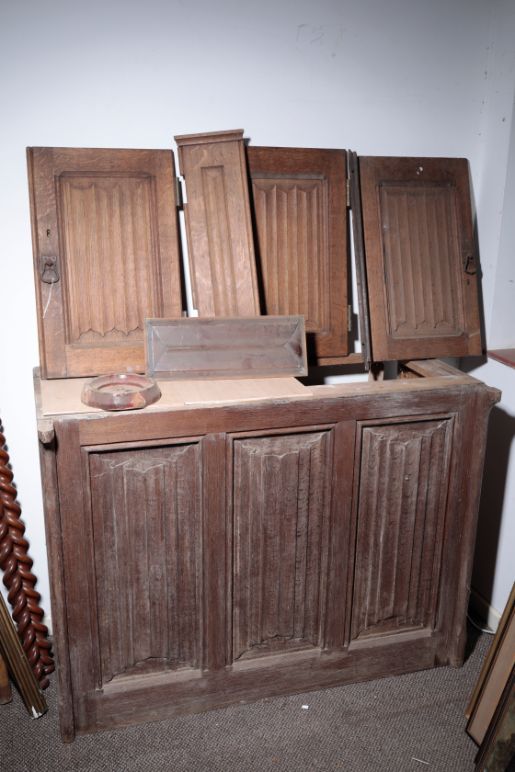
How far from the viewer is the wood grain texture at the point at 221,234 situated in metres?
2.24

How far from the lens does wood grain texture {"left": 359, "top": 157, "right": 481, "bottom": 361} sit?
2.41 meters

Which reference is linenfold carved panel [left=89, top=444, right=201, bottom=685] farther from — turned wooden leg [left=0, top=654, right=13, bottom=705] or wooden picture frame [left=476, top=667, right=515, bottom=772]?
wooden picture frame [left=476, top=667, right=515, bottom=772]

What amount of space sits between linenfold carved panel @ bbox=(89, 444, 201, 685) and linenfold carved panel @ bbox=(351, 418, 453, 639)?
1.76 feet

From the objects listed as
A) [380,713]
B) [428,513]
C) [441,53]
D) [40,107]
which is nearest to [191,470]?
[428,513]

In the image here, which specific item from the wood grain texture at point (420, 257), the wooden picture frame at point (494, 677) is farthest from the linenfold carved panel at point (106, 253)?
the wooden picture frame at point (494, 677)

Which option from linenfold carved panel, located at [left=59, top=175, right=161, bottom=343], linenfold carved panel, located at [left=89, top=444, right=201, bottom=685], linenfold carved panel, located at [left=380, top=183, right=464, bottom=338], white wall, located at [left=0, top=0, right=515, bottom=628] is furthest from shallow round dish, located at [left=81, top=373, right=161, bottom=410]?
linenfold carved panel, located at [left=380, top=183, right=464, bottom=338]

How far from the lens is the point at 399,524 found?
2.28 metres

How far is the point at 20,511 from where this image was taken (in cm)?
236

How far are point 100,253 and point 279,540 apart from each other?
1.03 metres

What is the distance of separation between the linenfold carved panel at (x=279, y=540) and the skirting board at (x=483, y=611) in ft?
2.52

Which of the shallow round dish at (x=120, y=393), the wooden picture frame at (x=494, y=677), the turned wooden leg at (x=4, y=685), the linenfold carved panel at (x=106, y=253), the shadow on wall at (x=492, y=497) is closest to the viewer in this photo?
the shallow round dish at (x=120, y=393)

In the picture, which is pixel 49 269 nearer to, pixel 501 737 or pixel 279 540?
pixel 279 540

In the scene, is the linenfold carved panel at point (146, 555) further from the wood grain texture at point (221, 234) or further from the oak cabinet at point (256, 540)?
the wood grain texture at point (221, 234)

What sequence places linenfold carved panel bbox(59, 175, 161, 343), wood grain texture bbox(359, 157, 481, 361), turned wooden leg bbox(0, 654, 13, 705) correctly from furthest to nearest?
wood grain texture bbox(359, 157, 481, 361), turned wooden leg bbox(0, 654, 13, 705), linenfold carved panel bbox(59, 175, 161, 343)
